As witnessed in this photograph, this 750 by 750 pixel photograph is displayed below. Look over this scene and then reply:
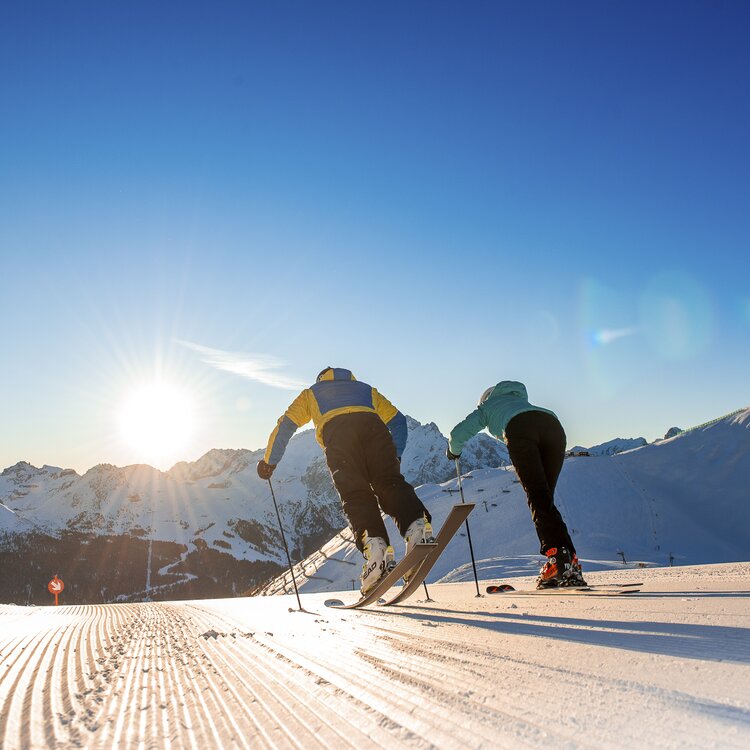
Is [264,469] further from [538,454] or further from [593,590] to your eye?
[593,590]

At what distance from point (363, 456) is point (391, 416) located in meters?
0.70

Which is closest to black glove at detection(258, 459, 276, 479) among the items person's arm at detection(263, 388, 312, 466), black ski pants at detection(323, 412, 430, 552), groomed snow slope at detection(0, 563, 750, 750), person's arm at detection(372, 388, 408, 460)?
person's arm at detection(263, 388, 312, 466)

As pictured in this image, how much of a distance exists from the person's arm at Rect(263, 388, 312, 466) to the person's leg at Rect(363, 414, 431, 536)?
65cm

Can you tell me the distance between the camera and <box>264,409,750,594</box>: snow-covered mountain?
36.6 m

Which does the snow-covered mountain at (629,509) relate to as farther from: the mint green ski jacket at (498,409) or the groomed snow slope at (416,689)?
the groomed snow slope at (416,689)

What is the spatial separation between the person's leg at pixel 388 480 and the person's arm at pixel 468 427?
41.0 inches

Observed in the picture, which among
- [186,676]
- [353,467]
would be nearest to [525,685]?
[186,676]

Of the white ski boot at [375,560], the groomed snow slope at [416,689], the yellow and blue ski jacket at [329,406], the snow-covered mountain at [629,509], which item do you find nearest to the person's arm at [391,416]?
the yellow and blue ski jacket at [329,406]

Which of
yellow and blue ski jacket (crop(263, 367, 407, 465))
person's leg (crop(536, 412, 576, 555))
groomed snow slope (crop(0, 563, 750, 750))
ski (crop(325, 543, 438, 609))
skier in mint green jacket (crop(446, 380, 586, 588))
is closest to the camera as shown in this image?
groomed snow slope (crop(0, 563, 750, 750))

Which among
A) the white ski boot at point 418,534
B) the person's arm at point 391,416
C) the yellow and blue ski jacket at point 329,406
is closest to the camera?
the white ski boot at point 418,534

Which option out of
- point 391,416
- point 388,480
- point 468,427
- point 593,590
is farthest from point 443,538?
point 468,427

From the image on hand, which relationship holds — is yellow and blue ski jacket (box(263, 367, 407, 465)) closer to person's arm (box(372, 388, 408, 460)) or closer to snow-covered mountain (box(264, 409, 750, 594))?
person's arm (box(372, 388, 408, 460))

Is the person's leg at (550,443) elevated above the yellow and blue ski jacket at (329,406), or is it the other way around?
the yellow and blue ski jacket at (329,406)

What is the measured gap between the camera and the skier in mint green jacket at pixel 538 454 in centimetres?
407
